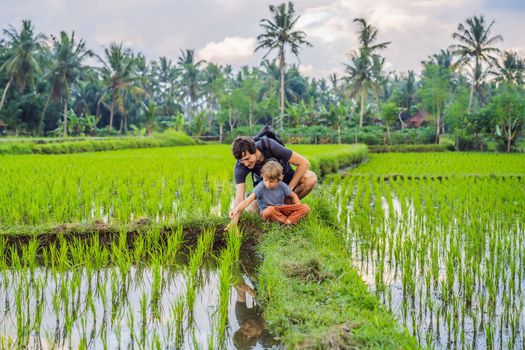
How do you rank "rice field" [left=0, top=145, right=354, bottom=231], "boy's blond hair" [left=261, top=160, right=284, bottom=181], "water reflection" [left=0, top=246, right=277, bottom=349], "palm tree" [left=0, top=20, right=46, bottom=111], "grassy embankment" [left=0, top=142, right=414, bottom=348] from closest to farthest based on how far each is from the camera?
"grassy embankment" [left=0, top=142, right=414, bottom=348] → "water reflection" [left=0, top=246, right=277, bottom=349] → "boy's blond hair" [left=261, top=160, right=284, bottom=181] → "rice field" [left=0, top=145, right=354, bottom=231] → "palm tree" [left=0, top=20, right=46, bottom=111]

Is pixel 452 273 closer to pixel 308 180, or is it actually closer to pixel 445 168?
pixel 308 180

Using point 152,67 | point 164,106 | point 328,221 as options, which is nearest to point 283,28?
point 164,106

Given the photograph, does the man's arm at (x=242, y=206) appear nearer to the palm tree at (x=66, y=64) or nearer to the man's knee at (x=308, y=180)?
the man's knee at (x=308, y=180)

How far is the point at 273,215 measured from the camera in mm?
3920

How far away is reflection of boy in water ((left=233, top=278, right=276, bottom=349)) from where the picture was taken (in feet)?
7.79

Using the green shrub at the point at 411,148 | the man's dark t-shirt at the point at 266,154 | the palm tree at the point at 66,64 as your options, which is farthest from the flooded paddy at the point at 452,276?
the palm tree at the point at 66,64

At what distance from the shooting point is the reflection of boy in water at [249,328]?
237 cm

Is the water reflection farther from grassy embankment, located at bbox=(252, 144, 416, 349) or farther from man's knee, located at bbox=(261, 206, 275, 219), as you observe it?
man's knee, located at bbox=(261, 206, 275, 219)

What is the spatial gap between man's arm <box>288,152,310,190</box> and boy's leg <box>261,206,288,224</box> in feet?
0.94

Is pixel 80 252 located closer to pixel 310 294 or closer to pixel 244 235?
pixel 244 235

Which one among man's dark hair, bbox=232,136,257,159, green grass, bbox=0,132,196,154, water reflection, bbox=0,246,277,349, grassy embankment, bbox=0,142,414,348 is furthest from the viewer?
green grass, bbox=0,132,196,154

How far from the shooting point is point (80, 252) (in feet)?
11.3

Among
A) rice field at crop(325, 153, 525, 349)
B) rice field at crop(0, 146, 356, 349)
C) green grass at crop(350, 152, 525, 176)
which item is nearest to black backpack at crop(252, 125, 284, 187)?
rice field at crop(0, 146, 356, 349)

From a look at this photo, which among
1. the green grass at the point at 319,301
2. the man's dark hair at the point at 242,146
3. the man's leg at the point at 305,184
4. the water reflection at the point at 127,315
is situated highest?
the man's dark hair at the point at 242,146
